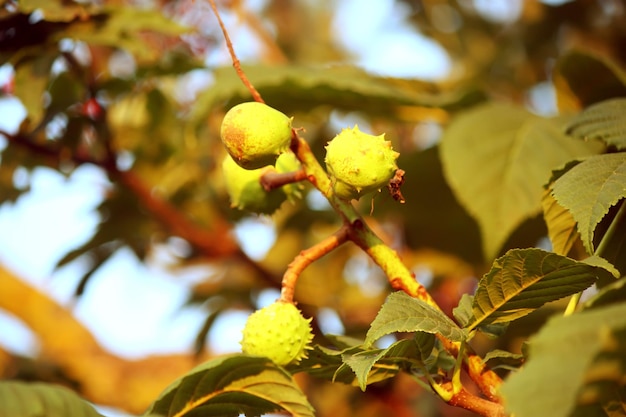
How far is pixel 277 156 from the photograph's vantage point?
805 millimetres

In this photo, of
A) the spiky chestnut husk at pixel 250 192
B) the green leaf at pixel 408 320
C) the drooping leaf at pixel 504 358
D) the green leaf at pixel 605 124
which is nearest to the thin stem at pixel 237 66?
the spiky chestnut husk at pixel 250 192

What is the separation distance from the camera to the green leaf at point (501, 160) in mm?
1343

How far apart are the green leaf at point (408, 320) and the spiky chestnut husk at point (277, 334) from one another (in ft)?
0.37

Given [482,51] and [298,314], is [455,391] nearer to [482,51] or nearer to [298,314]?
[298,314]

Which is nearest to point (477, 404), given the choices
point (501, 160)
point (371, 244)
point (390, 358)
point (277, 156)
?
point (390, 358)

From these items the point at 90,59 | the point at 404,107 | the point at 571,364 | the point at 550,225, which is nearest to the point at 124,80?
the point at 90,59

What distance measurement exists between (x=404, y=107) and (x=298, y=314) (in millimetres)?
1072

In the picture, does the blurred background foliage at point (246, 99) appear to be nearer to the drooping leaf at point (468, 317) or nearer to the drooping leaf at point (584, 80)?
the drooping leaf at point (584, 80)

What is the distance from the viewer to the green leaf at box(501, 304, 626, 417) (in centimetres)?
50

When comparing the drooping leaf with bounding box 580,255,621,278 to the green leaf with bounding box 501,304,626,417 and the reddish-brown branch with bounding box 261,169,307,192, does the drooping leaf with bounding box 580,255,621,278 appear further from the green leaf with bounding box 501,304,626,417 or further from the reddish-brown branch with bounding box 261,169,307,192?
the reddish-brown branch with bounding box 261,169,307,192

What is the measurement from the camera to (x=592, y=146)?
1.32 m

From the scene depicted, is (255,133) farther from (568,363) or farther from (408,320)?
(568,363)

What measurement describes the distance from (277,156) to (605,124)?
1.73 feet

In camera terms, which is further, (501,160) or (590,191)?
(501,160)
